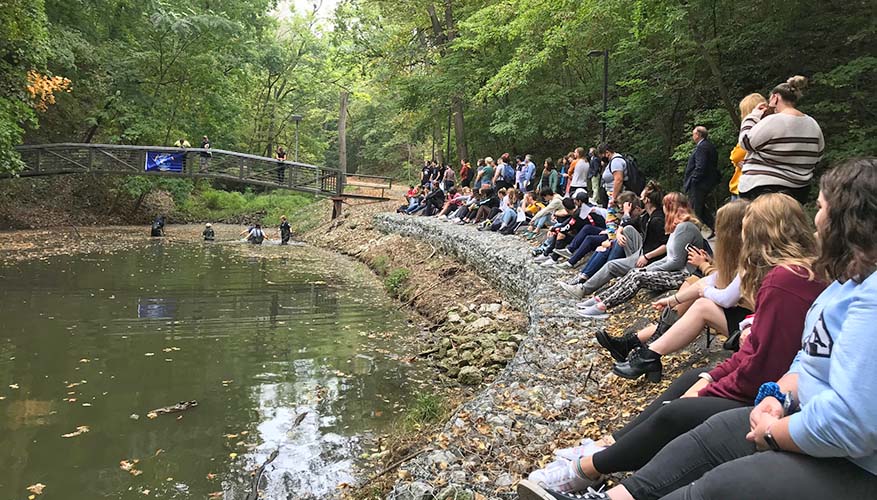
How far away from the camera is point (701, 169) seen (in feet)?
20.5

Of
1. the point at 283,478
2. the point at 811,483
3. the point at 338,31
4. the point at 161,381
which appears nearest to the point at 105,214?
the point at 338,31

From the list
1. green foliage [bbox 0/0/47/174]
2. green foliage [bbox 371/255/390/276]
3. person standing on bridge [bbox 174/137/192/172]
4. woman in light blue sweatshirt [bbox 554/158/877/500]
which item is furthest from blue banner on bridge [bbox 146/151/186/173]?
woman in light blue sweatshirt [bbox 554/158/877/500]

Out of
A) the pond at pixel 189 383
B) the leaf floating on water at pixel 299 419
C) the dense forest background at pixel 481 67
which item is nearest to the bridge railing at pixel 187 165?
the dense forest background at pixel 481 67

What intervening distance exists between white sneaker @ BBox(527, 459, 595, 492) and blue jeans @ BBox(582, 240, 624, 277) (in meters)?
4.06

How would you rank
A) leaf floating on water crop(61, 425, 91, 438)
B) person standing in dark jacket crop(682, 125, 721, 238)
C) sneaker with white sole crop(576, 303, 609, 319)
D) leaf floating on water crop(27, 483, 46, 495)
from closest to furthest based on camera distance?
leaf floating on water crop(27, 483, 46, 495) → leaf floating on water crop(61, 425, 91, 438) → sneaker with white sole crop(576, 303, 609, 319) → person standing in dark jacket crop(682, 125, 721, 238)

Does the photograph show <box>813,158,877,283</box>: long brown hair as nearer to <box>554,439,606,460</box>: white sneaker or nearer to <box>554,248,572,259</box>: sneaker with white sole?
<box>554,439,606,460</box>: white sneaker

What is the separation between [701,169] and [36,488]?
21.6 feet

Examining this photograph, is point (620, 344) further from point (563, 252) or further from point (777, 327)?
point (563, 252)

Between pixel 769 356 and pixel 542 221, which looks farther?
pixel 542 221

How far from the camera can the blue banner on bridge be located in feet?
66.2

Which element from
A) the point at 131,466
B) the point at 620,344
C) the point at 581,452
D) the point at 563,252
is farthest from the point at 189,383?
the point at 563,252

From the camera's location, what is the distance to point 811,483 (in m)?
1.49

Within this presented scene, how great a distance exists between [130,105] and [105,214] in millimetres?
4465

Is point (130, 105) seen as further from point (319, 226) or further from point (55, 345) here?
point (55, 345)
